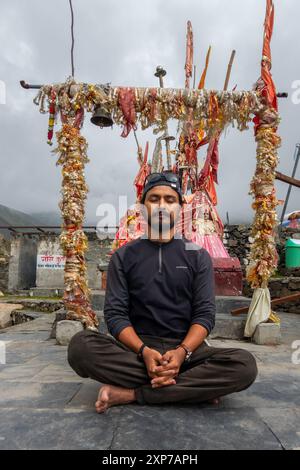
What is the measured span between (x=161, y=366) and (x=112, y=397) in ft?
1.35

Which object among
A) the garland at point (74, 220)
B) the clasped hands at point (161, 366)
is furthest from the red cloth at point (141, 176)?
the clasped hands at point (161, 366)

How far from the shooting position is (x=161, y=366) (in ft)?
7.57

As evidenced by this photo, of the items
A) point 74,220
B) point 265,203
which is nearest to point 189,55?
point 265,203

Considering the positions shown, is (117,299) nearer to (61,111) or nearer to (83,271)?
(83,271)

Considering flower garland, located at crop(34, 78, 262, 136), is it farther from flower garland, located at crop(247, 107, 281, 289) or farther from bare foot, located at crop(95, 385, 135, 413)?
bare foot, located at crop(95, 385, 135, 413)

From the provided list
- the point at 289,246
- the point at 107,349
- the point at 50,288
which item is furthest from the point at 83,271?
the point at 50,288

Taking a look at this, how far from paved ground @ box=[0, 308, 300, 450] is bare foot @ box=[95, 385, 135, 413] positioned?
47 mm

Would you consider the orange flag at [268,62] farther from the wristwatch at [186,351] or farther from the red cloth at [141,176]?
the wristwatch at [186,351]

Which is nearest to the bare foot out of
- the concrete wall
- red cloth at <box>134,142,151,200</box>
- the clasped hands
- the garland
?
the clasped hands

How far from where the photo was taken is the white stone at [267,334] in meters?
4.97

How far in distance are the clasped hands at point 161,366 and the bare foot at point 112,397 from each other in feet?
0.70

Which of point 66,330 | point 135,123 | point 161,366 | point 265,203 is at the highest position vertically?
point 135,123

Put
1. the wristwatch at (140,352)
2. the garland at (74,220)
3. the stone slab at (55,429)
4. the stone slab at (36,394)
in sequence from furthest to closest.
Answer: the garland at (74,220) → the stone slab at (36,394) → the wristwatch at (140,352) → the stone slab at (55,429)

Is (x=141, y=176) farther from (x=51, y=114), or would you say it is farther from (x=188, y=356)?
(x=188, y=356)
